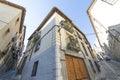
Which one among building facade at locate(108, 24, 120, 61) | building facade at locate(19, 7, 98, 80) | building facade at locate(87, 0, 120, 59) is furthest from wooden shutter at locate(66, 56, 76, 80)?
building facade at locate(87, 0, 120, 59)

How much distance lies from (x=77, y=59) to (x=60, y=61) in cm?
294

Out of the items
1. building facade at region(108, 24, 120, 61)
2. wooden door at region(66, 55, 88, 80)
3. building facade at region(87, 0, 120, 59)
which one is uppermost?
building facade at region(87, 0, 120, 59)

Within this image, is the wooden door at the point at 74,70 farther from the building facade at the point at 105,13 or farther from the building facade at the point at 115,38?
the building facade at the point at 105,13

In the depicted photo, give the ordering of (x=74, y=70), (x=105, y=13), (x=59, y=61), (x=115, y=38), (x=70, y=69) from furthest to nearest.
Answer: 1. (x=105, y=13)
2. (x=115, y=38)
3. (x=74, y=70)
4. (x=70, y=69)
5. (x=59, y=61)

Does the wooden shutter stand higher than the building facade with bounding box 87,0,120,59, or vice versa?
the building facade with bounding box 87,0,120,59

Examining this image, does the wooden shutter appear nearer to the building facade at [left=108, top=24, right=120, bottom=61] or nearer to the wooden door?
the wooden door

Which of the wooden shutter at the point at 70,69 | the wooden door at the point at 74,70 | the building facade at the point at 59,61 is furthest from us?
the wooden door at the point at 74,70

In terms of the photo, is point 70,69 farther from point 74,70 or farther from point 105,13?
point 105,13

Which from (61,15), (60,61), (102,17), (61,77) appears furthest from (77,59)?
(102,17)

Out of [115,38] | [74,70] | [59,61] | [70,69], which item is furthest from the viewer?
[115,38]

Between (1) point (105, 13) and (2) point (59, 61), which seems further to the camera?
(1) point (105, 13)

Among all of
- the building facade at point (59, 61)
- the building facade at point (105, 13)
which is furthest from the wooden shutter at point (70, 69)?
the building facade at point (105, 13)

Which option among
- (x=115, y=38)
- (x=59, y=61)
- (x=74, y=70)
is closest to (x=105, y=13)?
(x=115, y=38)

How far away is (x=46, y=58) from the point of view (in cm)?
877
